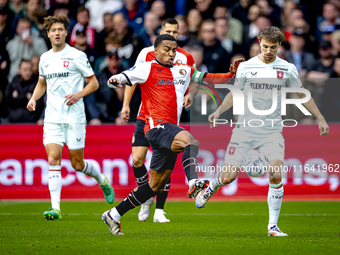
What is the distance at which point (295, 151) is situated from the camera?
9.89m

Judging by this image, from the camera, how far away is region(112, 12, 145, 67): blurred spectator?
425 inches

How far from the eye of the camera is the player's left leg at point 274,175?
5.77 meters

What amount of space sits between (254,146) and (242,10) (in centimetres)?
631

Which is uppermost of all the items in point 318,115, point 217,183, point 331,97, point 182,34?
point 182,34

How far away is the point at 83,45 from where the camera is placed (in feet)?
35.9

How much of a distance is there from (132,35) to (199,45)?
1.40 meters

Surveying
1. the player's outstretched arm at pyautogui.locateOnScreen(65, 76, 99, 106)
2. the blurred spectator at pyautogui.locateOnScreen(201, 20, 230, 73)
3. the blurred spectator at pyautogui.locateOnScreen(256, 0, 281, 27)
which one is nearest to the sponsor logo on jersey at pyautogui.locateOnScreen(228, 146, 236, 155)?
the player's outstretched arm at pyautogui.locateOnScreen(65, 76, 99, 106)

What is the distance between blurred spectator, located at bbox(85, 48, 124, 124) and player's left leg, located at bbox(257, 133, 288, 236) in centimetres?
503

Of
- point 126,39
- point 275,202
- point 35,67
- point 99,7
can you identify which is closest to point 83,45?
point 126,39

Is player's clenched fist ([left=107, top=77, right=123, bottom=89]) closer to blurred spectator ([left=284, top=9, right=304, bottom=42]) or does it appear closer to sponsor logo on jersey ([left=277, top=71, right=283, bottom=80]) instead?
sponsor logo on jersey ([left=277, top=71, right=283, bottom=80])

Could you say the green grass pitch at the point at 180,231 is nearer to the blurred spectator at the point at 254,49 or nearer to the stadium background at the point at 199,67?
the stadium background at the point at 199,67

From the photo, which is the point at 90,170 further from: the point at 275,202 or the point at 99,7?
the point at 99,7

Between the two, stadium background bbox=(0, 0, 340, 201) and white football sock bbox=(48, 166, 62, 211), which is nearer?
white football sock bbox=(48, 166, 62, 211)

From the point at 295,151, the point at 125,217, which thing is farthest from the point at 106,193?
the point at 295,151
